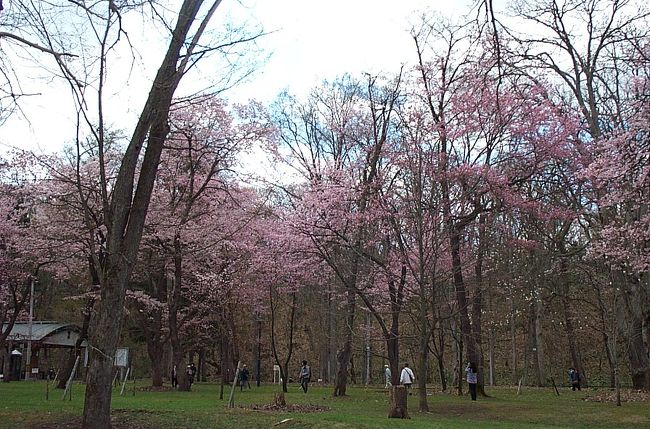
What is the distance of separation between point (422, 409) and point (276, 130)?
15000mm

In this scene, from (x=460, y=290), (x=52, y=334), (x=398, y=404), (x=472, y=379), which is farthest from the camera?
(x=52, y=334)

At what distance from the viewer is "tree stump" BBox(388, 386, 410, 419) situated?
12656 millimetres

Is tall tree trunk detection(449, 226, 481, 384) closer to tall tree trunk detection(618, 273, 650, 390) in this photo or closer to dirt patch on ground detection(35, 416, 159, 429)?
tall tree trunk detection(618, 273, 650, 390)

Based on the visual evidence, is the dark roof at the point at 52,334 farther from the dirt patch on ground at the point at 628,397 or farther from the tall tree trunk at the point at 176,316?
the dirt patch on ground at the point at 628,397

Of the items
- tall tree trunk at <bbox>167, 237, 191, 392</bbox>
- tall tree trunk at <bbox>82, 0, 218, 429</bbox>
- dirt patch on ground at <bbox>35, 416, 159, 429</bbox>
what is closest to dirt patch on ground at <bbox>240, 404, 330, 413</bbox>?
dirt patch on ground at <bbox>35, 416, 159, 429</bbox>

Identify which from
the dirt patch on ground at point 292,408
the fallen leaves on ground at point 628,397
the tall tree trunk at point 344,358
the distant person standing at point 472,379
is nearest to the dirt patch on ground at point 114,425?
the dirt patch on ground at point 292,408

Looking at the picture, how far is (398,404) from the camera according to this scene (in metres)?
12.8

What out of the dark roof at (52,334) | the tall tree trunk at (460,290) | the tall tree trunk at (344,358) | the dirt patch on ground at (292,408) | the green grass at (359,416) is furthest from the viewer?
the dark roof at (52,334)

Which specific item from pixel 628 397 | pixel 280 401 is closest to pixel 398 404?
pixel 280 401

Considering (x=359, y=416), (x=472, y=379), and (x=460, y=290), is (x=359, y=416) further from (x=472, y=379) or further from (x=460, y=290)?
(x=472, y=379)

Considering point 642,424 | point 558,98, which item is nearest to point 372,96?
point 558,98

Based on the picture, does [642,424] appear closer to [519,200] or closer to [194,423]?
[519,200]

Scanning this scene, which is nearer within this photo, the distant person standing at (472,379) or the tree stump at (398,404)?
the tree stump at (398,404)

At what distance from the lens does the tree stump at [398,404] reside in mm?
12656
